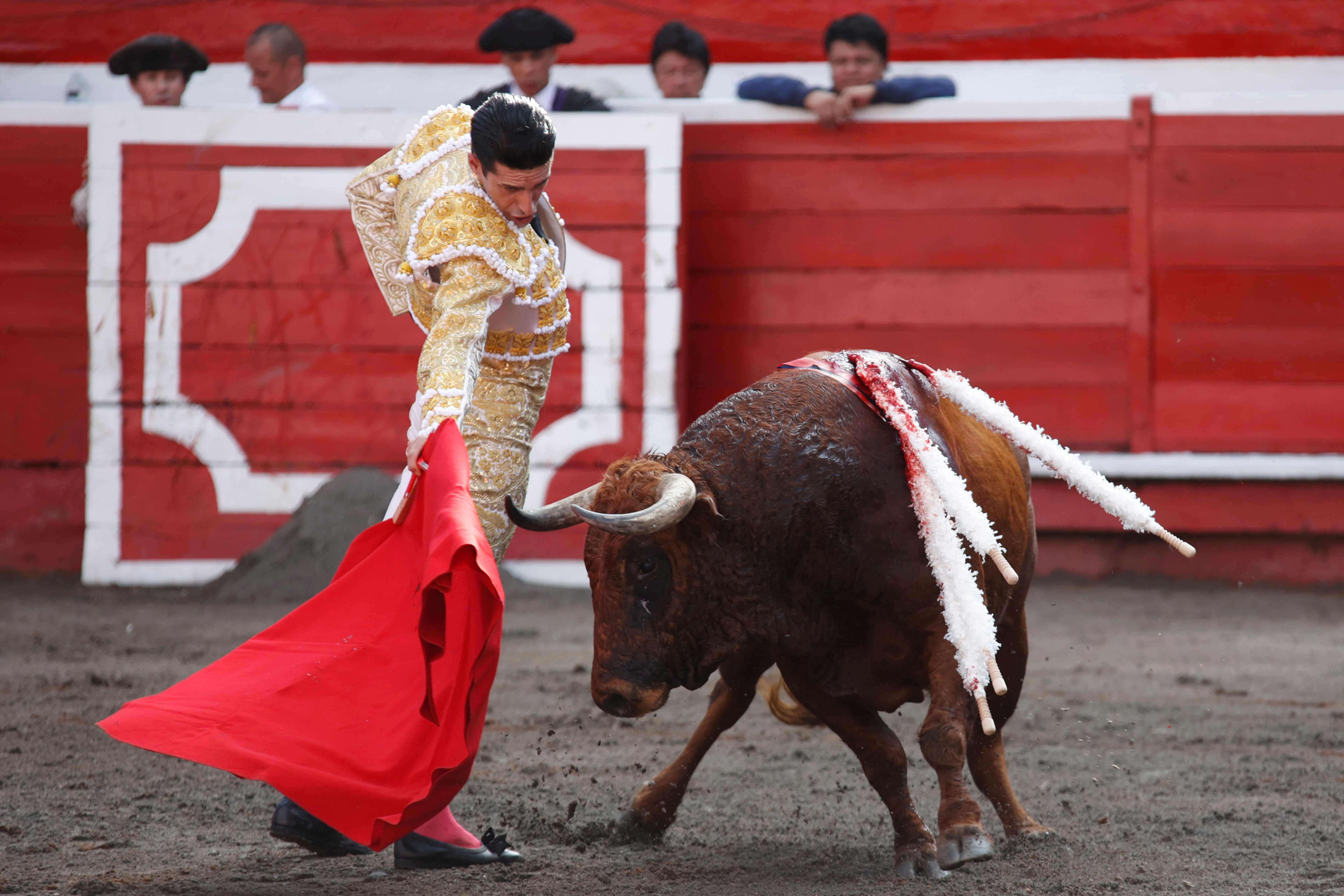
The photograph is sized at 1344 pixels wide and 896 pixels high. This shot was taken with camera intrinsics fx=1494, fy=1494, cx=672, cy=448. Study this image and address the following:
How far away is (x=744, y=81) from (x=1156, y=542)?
2637 millimetres

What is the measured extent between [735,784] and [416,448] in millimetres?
1265

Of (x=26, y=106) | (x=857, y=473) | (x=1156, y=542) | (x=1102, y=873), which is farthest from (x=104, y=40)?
(x=1102, y=873)

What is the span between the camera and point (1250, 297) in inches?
245

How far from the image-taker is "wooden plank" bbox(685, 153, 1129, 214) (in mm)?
6250

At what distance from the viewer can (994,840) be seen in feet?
9.12

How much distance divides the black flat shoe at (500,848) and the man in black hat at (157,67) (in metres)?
4.59

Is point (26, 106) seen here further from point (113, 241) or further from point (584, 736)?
point (584, 736)

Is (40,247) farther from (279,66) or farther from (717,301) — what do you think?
(717,301)

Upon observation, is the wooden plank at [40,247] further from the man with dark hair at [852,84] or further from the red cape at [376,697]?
the red cape at [376,697]

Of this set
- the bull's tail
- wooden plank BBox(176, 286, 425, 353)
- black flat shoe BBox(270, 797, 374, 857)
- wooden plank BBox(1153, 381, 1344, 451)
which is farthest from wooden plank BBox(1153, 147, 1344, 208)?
black flat shoe BBox(270, 797, 374, 857)

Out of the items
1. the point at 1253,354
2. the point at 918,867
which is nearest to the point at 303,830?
the point at 918,867

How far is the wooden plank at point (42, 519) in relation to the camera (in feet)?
20.6

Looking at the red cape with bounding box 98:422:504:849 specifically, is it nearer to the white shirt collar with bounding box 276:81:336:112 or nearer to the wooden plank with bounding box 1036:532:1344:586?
the white shirt collar with bounding box 276:81:336:112

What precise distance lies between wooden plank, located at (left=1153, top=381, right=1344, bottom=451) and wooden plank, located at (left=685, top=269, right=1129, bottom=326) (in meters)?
0.41
